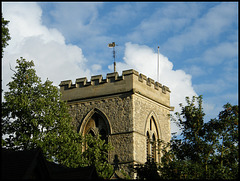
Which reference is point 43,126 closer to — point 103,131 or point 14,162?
point 103,131

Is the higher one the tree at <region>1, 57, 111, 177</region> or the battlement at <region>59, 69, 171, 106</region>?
the battlement at <region>59, 69, 171, 106</region>

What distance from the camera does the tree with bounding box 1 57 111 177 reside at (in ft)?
85.2

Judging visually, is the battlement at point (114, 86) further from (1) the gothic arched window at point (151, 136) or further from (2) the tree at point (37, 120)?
(2) the tree at point (37, 120)

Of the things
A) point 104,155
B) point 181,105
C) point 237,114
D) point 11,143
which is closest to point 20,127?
point 11,143

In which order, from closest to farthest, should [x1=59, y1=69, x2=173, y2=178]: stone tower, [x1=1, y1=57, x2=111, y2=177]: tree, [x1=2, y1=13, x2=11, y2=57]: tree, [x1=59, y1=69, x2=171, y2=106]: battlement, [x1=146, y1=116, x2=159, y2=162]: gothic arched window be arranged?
[x1=2, y1=13, x2=11, y2=57]: tree, [x1=1, y1=57, x2=111, y2=177]: tree, [x1=59, y1=69, x2=173, y2=178]: stone tower, [x1=59, y1=69, x2=171, y2=106]: battlement, [x1=146, y1=116, x2=159, y2=162]: gothic arched window

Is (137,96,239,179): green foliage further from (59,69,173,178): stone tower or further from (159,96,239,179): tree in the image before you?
(59,69,173,178): stone tower

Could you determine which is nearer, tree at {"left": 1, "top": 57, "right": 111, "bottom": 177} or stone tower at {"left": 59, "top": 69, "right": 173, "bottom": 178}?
tree at {"left": 1, "top": 57, "right": 111, "bottom": 177}

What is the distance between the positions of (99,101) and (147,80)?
3.60 metres

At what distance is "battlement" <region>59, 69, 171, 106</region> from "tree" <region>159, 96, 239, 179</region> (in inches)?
323

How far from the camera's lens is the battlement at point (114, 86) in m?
33.1

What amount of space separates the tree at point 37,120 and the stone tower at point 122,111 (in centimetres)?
483

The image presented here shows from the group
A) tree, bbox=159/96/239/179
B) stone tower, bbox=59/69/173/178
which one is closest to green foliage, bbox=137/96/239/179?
tree, bbox=159/96/239/179

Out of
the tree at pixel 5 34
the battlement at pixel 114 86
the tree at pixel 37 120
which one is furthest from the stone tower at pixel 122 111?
the tree at pixel 5 34

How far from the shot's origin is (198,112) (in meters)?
24.8
